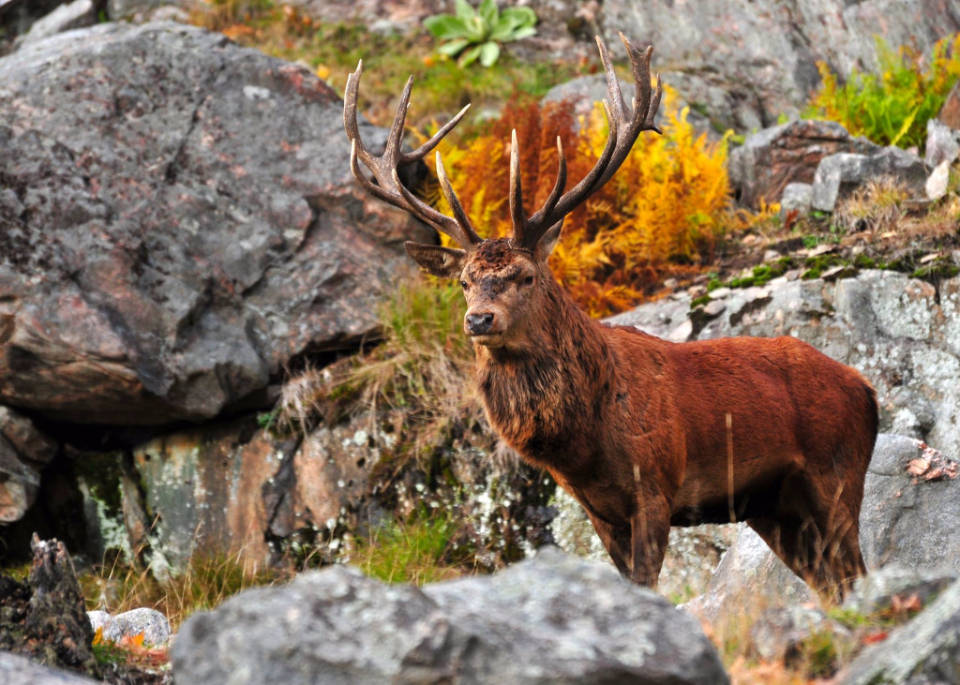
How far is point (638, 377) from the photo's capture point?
545cm

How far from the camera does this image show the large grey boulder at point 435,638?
2.63m

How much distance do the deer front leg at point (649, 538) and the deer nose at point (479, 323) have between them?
0.98 m

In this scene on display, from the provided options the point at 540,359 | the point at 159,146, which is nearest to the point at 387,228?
the point at 159,146

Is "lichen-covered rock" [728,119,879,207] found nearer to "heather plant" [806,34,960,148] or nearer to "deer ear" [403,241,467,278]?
"heather plant" [806,34,960,148]

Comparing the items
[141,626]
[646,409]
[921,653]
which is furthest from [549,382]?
[921,653]

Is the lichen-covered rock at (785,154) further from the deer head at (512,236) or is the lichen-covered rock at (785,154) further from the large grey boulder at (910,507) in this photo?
the deer head at (512,236)

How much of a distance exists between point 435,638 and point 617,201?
22.4 feet

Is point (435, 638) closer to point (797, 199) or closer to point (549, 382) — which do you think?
point (549, 382)

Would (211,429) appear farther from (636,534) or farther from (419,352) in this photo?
(636,534)

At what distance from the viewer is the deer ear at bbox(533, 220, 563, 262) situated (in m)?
5.63

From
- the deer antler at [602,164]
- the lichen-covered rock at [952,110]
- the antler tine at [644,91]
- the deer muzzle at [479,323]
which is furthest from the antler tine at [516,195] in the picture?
the lichen-covered rock at [952,110]

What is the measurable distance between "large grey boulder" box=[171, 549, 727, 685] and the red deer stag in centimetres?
232

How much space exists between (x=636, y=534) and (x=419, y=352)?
125 inches

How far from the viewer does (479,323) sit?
16.7 feet
